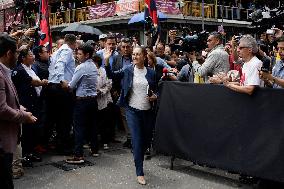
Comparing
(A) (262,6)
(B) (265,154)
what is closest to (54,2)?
(A) (262,6)

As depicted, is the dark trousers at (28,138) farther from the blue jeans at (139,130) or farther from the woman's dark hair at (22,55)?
the blue jeans at (139,130)

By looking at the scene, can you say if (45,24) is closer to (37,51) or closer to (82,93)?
(37,51)

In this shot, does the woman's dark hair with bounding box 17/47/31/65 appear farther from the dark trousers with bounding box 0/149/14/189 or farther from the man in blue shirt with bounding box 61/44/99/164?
the dark trousers with bounding box 0/149/14/189

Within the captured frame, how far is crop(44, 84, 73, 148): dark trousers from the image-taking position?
756 centimetres

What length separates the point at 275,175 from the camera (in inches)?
204

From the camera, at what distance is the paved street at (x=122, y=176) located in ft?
19.2

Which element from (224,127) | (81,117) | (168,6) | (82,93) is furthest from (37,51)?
(168,6)

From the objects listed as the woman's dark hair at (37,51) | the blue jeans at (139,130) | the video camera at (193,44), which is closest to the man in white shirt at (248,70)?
the video camera at (193,44)

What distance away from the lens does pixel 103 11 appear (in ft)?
98.9

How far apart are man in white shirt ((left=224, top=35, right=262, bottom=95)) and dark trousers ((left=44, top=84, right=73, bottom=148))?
3.19 meters

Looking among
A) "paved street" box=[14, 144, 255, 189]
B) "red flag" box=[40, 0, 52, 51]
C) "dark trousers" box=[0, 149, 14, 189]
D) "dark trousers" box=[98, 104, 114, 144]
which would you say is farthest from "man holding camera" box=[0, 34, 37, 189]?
"red flag" box=[40, 0, 52, 51]

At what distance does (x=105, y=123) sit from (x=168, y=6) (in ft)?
65.3

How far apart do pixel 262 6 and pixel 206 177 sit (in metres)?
7.62

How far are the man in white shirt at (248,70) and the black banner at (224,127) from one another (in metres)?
0.12
